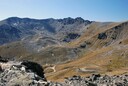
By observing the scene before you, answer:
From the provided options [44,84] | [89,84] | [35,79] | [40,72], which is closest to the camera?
[44,84]

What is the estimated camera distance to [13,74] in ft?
115

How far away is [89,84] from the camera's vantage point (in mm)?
39250

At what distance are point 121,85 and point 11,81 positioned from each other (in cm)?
3118

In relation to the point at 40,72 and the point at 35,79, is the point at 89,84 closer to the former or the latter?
the point at 35,79

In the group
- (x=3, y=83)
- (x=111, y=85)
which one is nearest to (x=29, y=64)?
(x=111, y=85)

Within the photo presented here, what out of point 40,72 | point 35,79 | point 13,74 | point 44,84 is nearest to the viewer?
point 44,84

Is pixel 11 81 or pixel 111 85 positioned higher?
pixel 11 81

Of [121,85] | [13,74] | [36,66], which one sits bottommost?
[121,85]

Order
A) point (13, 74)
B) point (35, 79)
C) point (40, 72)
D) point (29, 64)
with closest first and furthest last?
1. point (35, 79)
2. point (13, 74)
3. point (29, 64)
4. point (40, 72)

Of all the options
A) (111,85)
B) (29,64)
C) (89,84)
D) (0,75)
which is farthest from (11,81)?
(111,85)

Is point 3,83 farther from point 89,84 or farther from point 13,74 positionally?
point 89,84

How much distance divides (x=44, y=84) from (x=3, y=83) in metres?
5.55

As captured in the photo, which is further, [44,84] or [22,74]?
[22,74]

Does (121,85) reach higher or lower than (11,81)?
lower
